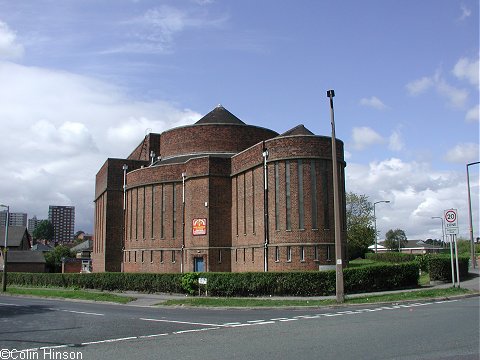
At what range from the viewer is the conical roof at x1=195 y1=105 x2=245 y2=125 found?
5344cm

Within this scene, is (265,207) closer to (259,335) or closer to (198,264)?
(198,264)

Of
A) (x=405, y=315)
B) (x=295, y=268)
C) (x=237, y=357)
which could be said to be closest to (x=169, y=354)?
(x=237, y=357)

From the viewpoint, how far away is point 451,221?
2453 centimetres

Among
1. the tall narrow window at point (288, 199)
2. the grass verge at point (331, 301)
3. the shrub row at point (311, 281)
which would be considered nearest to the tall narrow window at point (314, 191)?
the tall narrow window at point (288, 199)

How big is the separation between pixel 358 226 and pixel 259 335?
5985 cm

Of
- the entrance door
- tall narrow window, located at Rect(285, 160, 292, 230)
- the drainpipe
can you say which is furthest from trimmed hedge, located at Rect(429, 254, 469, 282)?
the entrance door

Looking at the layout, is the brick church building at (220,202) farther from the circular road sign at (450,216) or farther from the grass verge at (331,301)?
the grass verge at (331,301)

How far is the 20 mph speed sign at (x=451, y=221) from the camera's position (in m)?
24.3

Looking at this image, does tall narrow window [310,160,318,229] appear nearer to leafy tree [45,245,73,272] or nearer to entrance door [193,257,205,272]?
entrance door [193,257,205,272]

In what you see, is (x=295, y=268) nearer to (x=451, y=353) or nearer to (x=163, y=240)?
(x=163, y=240)

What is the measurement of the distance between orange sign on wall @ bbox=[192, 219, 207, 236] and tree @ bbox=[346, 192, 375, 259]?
1264 inches

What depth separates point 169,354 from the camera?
1033cm

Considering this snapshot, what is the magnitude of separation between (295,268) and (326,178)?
21.6 feet

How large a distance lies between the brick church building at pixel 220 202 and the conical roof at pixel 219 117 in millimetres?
112
